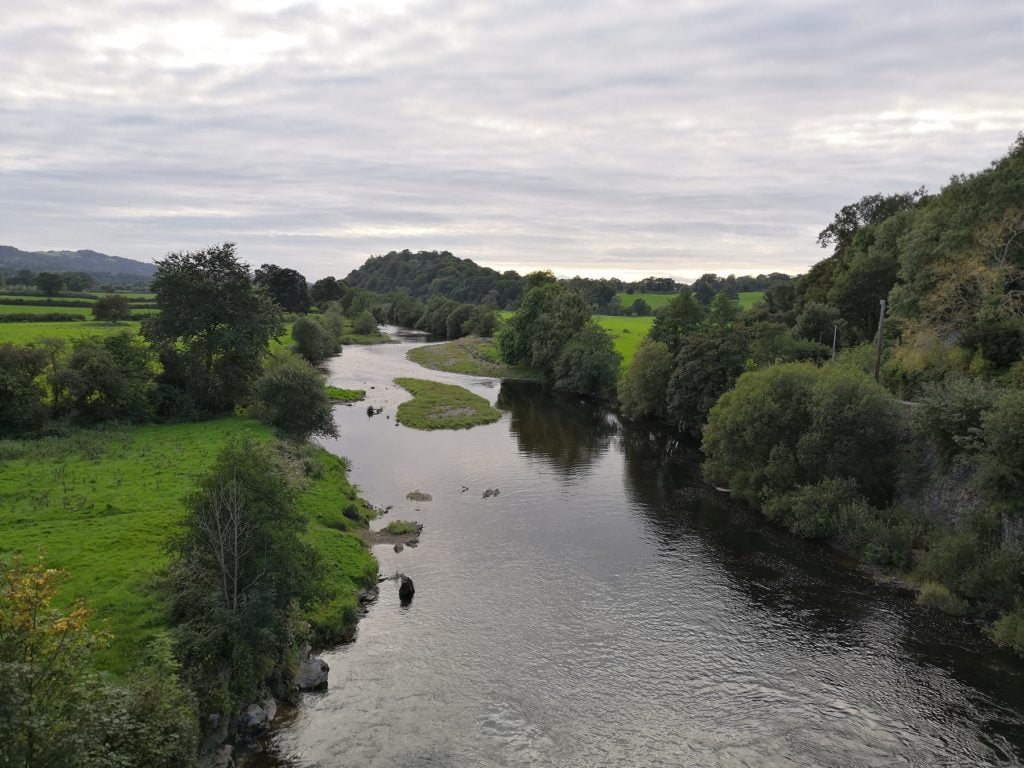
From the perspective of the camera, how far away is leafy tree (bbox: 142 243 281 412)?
59.0 m

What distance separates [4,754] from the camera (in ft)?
38.9

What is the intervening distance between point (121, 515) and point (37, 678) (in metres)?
20.5

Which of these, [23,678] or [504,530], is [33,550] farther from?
[504,530]

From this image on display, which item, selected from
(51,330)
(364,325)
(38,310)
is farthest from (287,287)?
(51,330)

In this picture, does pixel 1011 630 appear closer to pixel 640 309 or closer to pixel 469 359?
pixel 469 359

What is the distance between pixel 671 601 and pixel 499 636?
903 centimetres

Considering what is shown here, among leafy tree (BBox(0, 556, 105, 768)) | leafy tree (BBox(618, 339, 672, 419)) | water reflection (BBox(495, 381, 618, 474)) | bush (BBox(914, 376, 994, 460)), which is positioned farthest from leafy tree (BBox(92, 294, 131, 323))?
bush (BBox(914, 376, 994, 460))

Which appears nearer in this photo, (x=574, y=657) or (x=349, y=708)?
(x=349, y=708)

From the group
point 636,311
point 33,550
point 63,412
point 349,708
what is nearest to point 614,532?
point 349,708

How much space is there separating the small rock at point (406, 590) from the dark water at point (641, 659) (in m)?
0.50

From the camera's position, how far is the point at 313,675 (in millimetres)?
23672

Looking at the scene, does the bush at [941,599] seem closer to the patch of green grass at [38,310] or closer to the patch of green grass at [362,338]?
the patch of green grass at [38,310]

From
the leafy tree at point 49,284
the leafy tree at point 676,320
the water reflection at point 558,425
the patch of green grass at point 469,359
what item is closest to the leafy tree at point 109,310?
the leafy tree at point 49,284

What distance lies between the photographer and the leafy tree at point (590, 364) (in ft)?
279
